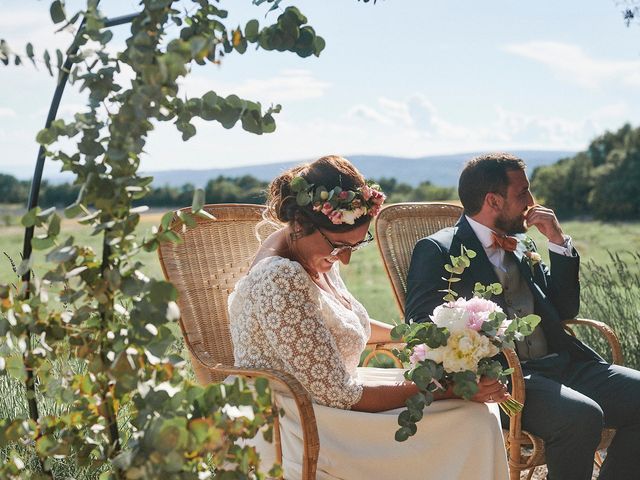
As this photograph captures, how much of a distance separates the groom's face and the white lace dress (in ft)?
3.57

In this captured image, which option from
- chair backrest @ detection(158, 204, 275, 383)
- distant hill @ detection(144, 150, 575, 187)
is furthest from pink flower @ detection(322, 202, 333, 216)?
distant hill @ detection(144, 150, 575, 187)

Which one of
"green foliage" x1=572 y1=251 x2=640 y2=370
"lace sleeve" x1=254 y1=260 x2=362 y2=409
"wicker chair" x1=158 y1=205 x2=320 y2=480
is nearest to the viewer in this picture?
"lace sleeve" x1=254 y1=260 x2=362 y2=409

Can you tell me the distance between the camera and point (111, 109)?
4.42 ft

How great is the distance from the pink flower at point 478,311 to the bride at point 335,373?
21 centimetres

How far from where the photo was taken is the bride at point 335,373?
2340 mm

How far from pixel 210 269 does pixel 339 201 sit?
34.4 inches

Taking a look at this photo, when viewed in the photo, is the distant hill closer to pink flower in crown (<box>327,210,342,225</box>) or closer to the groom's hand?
the groom's hand

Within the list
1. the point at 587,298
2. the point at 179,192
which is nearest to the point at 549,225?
the point at 587,298

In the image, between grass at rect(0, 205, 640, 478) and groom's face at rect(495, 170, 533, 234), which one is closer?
grass at rect(0, 205, 640, 478)

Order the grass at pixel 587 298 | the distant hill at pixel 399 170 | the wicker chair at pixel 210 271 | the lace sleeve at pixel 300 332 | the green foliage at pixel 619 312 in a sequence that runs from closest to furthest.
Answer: the grass at pixel 587 298 → the lace sleeve at pixel 300 332 → the wicker chair at pixel 210 271 → the green foliage at pixel 619 312 → the distant hill at pixel 399 170

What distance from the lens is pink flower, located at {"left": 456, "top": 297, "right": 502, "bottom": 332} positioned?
7.38 feet

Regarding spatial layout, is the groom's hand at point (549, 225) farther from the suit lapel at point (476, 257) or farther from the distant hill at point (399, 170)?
the distant hill at point (399, 170)

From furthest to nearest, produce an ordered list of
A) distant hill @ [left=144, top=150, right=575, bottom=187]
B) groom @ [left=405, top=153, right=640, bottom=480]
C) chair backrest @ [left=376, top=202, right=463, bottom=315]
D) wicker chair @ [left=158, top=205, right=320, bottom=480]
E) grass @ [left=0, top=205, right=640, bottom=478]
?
distant hill @ [left=144, top=150, right=575, bottom=187]
chair backrest @ [left=376, top=202, right=463, bottom=315]
groom @ [left=405, top=153, right=640, bottom=480]
wicker chair @ [left=158, top=205, right=320, bottom=480]
grass @ [left=0, top=205, right=640, bottom=478]

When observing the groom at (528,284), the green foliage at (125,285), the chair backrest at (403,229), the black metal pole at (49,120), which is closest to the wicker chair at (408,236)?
the chair backrest at (403,229)
